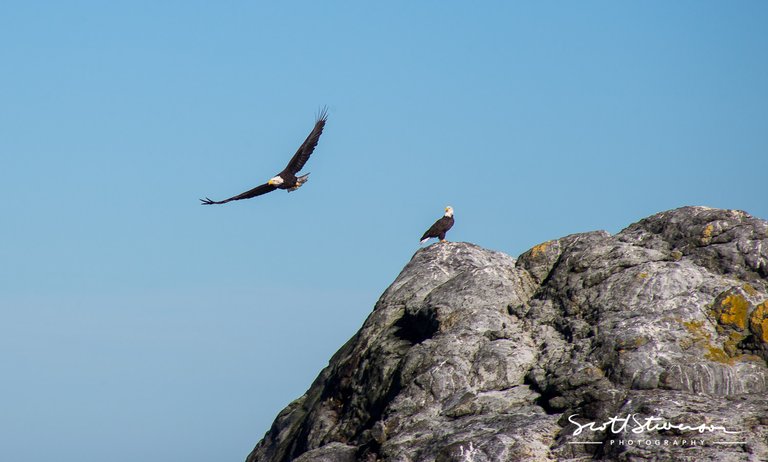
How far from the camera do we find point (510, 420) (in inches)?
757

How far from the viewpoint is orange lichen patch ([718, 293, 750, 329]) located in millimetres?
20797

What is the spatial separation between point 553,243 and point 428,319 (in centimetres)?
361

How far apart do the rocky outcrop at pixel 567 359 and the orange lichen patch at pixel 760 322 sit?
24 millimetres

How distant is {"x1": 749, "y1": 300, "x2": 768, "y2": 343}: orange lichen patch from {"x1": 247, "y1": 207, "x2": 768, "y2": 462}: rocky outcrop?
0.02 meters

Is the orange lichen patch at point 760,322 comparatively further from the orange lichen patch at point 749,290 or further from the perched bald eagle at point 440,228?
the perched bald eagle at point 440,228

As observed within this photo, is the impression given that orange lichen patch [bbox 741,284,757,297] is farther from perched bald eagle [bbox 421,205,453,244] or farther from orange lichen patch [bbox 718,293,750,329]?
perched bald eagle [bbox 421,205,453,244]

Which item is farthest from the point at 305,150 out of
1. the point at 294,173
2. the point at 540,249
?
the point at 540,249

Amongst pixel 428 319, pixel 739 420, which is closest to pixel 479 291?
pixel 428 319

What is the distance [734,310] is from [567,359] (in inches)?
130

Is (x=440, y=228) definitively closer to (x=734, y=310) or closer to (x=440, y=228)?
(x=440, y=228)

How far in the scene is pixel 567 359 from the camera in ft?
68.0

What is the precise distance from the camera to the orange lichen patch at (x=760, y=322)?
66.5 ft

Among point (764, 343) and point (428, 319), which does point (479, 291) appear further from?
A: point (764, 343)

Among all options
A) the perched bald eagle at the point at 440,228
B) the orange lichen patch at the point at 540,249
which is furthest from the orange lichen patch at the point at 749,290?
the perched bald eagle at the point at 440,228
